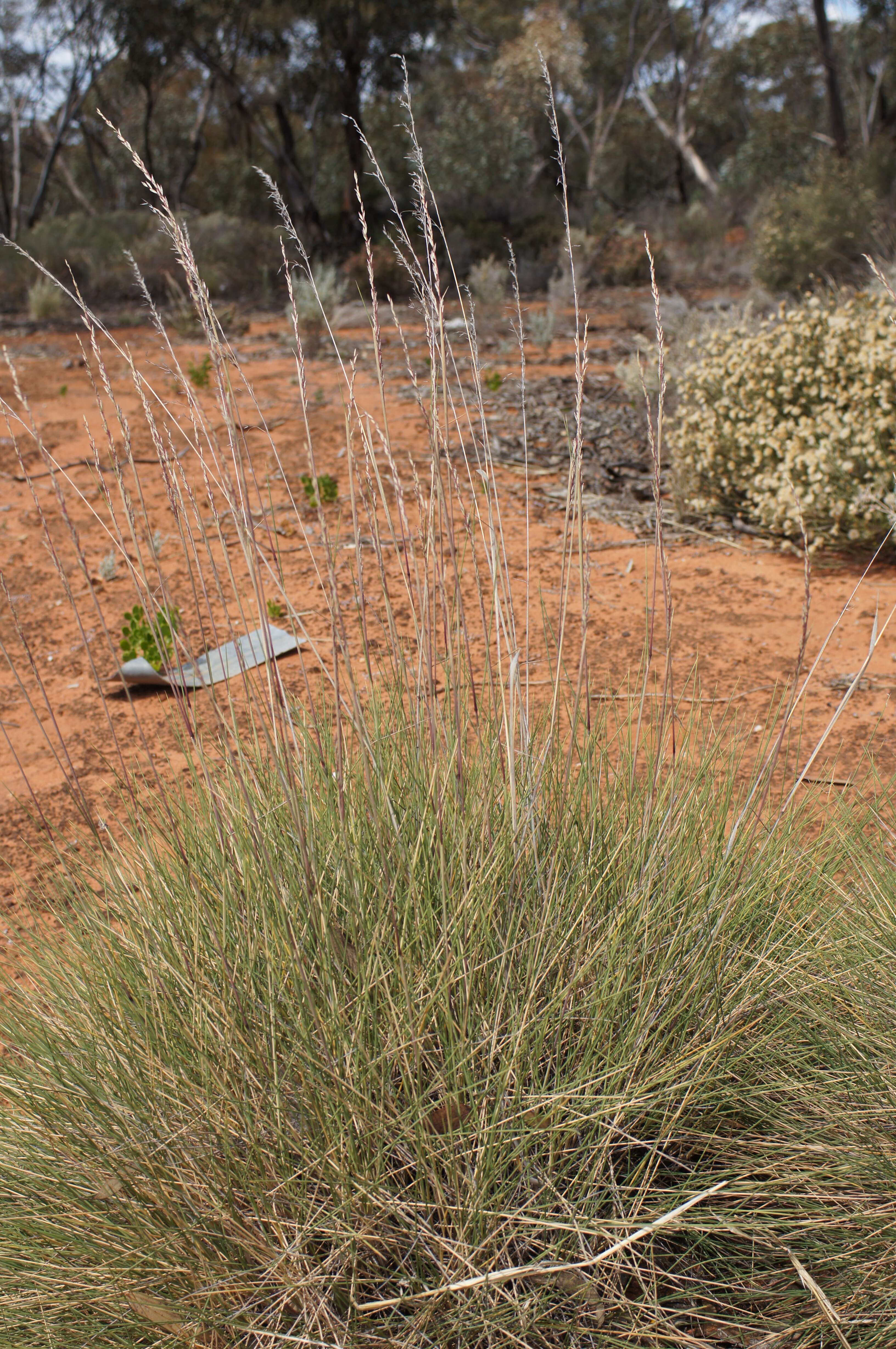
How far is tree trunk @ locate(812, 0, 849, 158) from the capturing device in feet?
45.7

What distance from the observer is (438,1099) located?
1.26 metres

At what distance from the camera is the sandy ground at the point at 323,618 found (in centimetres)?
290

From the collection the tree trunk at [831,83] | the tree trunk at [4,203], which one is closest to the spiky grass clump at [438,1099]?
the tree trunk at [831,83]

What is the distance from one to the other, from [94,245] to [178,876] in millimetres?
15468

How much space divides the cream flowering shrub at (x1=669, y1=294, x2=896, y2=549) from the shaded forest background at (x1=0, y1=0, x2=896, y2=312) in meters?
5.79

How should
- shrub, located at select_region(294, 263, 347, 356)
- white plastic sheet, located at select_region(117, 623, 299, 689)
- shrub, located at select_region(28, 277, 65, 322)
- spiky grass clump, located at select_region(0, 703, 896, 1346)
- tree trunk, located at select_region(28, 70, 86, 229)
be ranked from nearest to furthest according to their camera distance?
spiky grass clump, located at select_region(0, 703, 896, 1346), white plastic sheet, located at select_region(117, 623, 299, 689), shrub, located at select_region(294, 263, 347, 356), shrub, located at select_region(28, 277, 65, 322), tree trunk, located at select_region(28, 70, 86, 229)

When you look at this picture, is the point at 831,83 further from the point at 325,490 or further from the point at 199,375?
the point at 325,490

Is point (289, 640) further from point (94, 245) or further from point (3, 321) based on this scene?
point (94, 245)

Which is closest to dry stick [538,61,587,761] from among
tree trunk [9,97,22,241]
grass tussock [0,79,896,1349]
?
grass tussock [0,79,896,1349]

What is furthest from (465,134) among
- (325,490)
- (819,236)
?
(325,490)

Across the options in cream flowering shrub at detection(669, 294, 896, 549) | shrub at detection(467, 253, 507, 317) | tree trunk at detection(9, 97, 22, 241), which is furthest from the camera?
tree trunk at detection(9, 97, 22, 241)

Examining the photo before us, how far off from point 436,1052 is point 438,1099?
8cm

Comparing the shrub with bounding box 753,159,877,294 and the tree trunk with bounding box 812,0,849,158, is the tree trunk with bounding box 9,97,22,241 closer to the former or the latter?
the shrub with bounding box 753,159,877,294

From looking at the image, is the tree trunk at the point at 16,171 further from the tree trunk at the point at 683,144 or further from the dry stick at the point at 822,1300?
the dry stick at the point at 822,1300
